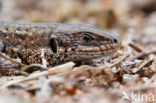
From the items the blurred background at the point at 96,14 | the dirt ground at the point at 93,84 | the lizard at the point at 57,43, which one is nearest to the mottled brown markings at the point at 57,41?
the lizard at the point at 57,43

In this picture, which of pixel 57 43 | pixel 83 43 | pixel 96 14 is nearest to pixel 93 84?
pixel 83 43

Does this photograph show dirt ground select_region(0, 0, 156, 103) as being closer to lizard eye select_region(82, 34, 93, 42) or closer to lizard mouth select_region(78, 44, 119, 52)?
lizard mouth select_region(78, 44, 119, 52)

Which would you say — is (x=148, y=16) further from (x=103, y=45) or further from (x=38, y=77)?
(x=38, y=77)

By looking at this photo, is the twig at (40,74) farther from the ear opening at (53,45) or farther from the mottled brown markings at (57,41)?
the ear opening at (53,45)

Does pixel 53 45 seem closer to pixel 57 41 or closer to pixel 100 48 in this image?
pixel 57 41

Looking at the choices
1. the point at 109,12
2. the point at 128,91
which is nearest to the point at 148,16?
the point at 109,12

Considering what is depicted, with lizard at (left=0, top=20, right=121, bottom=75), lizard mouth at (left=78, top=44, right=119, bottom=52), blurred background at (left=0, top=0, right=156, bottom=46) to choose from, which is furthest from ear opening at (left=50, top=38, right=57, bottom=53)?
blurred background at (left=0, top=0, right=156, bottom=46)
